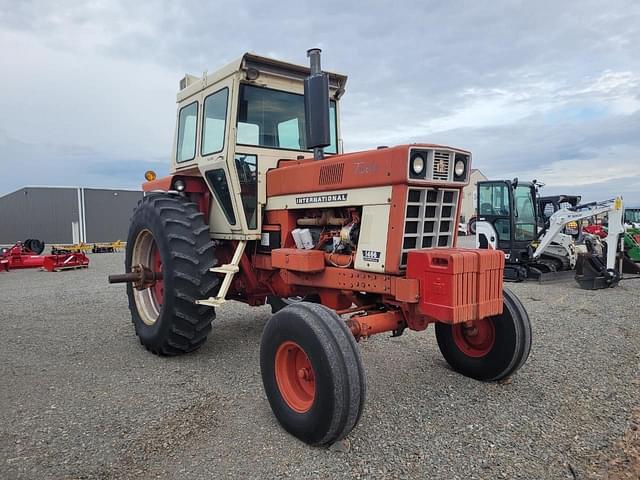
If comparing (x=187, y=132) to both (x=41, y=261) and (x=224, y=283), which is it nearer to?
(x=224, y=283)

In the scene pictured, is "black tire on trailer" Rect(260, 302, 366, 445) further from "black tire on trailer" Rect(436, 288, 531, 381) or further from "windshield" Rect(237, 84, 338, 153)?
"windshield" Rect(237, 84, 338, 153)

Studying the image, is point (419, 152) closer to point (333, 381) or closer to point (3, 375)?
point (333, 381)

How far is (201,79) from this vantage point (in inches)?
207

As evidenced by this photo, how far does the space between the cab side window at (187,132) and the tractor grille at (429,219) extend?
280 centimetres

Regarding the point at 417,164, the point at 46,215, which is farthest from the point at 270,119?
the point at 46,215

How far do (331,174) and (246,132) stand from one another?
1.21 metres

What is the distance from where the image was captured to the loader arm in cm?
986

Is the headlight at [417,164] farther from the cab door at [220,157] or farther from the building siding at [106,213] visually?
the building siding at [106,213]

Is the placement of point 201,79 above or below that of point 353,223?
above

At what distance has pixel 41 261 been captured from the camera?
551 inches

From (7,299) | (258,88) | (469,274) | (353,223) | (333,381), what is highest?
(258,88)

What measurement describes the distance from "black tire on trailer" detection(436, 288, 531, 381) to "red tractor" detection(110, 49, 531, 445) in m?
0.01

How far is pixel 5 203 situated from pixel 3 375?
28.7 metres

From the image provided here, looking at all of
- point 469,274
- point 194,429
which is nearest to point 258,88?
point 469,274
